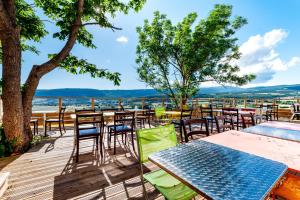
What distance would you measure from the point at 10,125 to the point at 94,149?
1862 millimetres

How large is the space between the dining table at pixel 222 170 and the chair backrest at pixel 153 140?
0.33 metres

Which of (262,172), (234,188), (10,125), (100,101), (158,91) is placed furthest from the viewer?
(158,91)

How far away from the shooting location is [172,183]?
1.51 meters

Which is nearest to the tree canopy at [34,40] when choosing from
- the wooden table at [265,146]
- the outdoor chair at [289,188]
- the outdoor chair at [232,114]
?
the outdoor chair at [232,114]

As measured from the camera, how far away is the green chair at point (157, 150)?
4.42ft

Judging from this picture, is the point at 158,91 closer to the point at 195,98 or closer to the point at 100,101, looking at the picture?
the point at 195,98

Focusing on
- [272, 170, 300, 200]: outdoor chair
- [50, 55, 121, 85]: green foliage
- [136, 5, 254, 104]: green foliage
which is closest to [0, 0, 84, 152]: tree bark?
[50, 55, 121, 85]: green foliage

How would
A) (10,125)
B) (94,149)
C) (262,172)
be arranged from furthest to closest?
(94,149)
(10,125)
(262,172)

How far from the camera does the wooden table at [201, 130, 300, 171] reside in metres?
1.21

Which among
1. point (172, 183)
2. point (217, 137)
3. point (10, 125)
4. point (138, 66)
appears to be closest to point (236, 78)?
point (138, 66)

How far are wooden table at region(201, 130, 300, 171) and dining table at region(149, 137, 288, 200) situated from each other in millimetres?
118

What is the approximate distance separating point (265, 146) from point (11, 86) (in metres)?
4.56

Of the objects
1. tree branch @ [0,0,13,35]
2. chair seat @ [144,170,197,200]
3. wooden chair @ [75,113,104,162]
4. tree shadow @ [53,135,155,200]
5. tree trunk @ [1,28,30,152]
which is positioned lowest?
tree shadow @ [53,135,155,200]

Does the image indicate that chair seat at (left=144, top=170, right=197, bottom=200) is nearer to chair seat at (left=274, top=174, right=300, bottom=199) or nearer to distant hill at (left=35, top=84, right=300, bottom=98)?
chair seat at (left=274, top=174, right=300, bottom=199)
